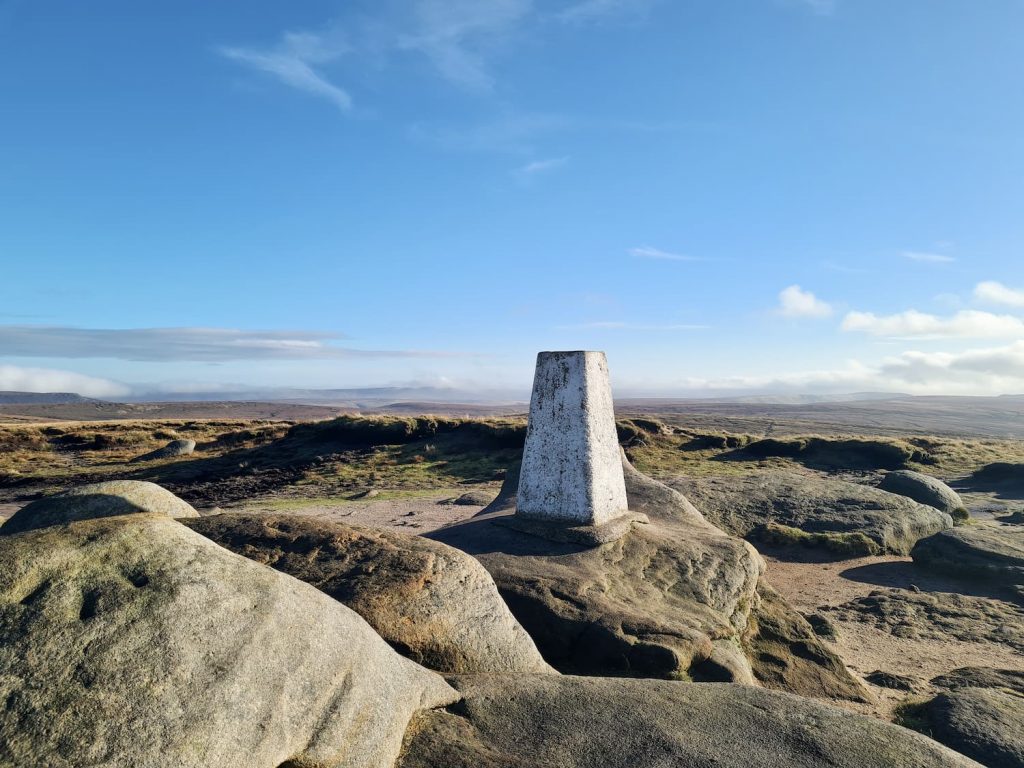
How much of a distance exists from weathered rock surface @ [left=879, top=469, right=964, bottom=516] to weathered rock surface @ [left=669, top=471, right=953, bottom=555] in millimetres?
2496

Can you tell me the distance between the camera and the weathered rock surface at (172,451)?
36516 mm

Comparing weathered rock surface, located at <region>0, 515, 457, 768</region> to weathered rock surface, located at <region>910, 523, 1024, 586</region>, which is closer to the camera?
weathered rock surface, located at <region>0, 515, 457, 768</region>

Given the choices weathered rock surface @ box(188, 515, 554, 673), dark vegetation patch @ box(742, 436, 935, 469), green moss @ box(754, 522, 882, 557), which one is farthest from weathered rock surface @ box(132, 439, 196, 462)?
weathered rock surface @ box(188, 515, 554, 673)

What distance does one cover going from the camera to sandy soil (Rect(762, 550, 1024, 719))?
32.6 ft

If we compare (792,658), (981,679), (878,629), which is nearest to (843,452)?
(878,629)

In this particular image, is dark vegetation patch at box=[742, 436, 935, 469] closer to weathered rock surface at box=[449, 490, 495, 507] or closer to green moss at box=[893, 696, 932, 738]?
weathered rock surface at box=[449, 490, 495, 507]

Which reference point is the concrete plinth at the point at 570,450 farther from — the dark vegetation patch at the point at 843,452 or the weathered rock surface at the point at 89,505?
the dark vegetation patch at the point at 843,452

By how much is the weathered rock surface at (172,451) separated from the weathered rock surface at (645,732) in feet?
121

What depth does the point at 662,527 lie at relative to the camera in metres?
11.3

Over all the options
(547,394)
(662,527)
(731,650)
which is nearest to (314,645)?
(731,650)

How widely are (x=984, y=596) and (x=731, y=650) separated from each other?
901 centimetres

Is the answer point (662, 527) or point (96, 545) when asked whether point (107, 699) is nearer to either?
point (96, 545)

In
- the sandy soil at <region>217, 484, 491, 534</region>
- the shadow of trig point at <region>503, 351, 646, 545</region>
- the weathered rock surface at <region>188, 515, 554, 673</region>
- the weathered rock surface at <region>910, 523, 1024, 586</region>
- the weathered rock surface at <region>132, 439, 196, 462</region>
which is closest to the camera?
the weathered rock surface at <region>188, 515, 554, 673</region>

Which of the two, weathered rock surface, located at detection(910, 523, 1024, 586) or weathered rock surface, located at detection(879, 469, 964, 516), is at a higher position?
weathered rock surface, located at detection(879, 469, 964, 516)
